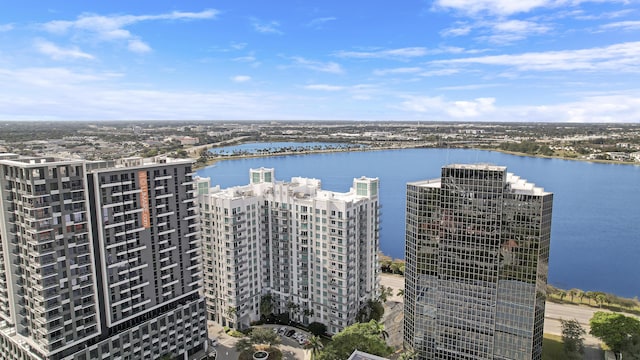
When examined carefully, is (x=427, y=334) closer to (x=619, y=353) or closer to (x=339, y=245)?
(x=339, y=245)

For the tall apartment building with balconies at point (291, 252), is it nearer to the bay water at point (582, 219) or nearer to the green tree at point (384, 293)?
the green tree at point (384, 293)

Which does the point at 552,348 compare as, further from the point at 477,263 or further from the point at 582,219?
the point at 582,219

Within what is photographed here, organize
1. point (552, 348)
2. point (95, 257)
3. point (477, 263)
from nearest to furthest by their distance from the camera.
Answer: point (95, 257)
point (477, 263)
point (552, 348)

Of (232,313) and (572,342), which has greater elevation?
(232,313)

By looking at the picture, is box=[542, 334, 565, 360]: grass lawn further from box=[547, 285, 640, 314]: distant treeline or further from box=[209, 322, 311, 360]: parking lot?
box=[209, 322, 311, 360]: parking lot

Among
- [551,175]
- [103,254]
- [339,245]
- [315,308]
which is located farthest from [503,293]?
[551,175]

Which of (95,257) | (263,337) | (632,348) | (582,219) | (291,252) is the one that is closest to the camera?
(95,257)

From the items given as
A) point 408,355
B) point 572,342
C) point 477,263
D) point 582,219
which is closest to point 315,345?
point 408,355
